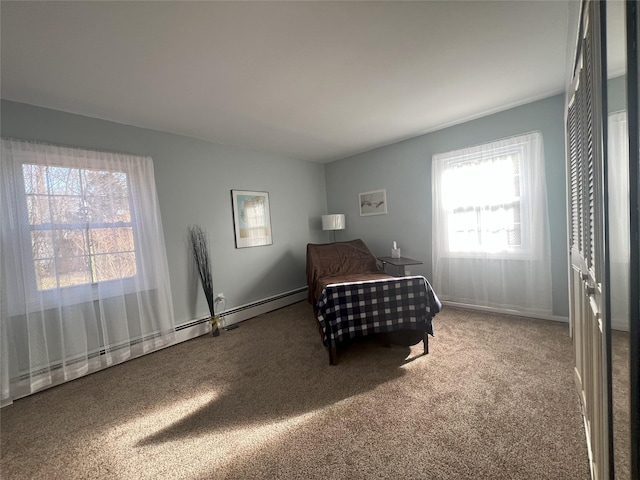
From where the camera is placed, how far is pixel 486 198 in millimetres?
2980

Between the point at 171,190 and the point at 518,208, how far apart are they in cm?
391

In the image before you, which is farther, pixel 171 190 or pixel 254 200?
pixel 254 200

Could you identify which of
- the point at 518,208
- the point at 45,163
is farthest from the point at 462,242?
the point at 45,163

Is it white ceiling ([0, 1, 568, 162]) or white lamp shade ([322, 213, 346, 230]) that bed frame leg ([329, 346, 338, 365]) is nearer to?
white ceiling ([0, 1, 568, 162])

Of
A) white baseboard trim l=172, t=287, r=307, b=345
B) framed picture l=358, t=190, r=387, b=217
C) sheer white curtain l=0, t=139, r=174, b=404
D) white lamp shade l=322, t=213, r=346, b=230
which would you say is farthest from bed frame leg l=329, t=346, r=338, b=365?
framed picture l=358, t=190, r=387, b=217

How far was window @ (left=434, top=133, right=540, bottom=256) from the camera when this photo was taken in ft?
9.14

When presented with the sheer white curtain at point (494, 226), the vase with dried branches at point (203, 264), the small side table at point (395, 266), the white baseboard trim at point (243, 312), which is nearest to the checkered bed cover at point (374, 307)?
the small side table at point (395, 266)

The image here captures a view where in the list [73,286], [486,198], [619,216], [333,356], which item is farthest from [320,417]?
[486,198]

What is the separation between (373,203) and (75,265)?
143 inches

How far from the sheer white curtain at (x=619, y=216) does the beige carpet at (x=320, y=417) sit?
1.01 meters

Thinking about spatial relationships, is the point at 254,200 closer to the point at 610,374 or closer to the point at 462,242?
the point at 462,242

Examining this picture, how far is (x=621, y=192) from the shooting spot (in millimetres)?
623

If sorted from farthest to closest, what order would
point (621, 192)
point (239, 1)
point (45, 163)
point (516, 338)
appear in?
1. point (516, 338)
2. point (45, 163)
3. point (239, 1)
4. point (621, 192)

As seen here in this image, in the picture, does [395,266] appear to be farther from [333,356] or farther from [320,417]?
[320,417]
